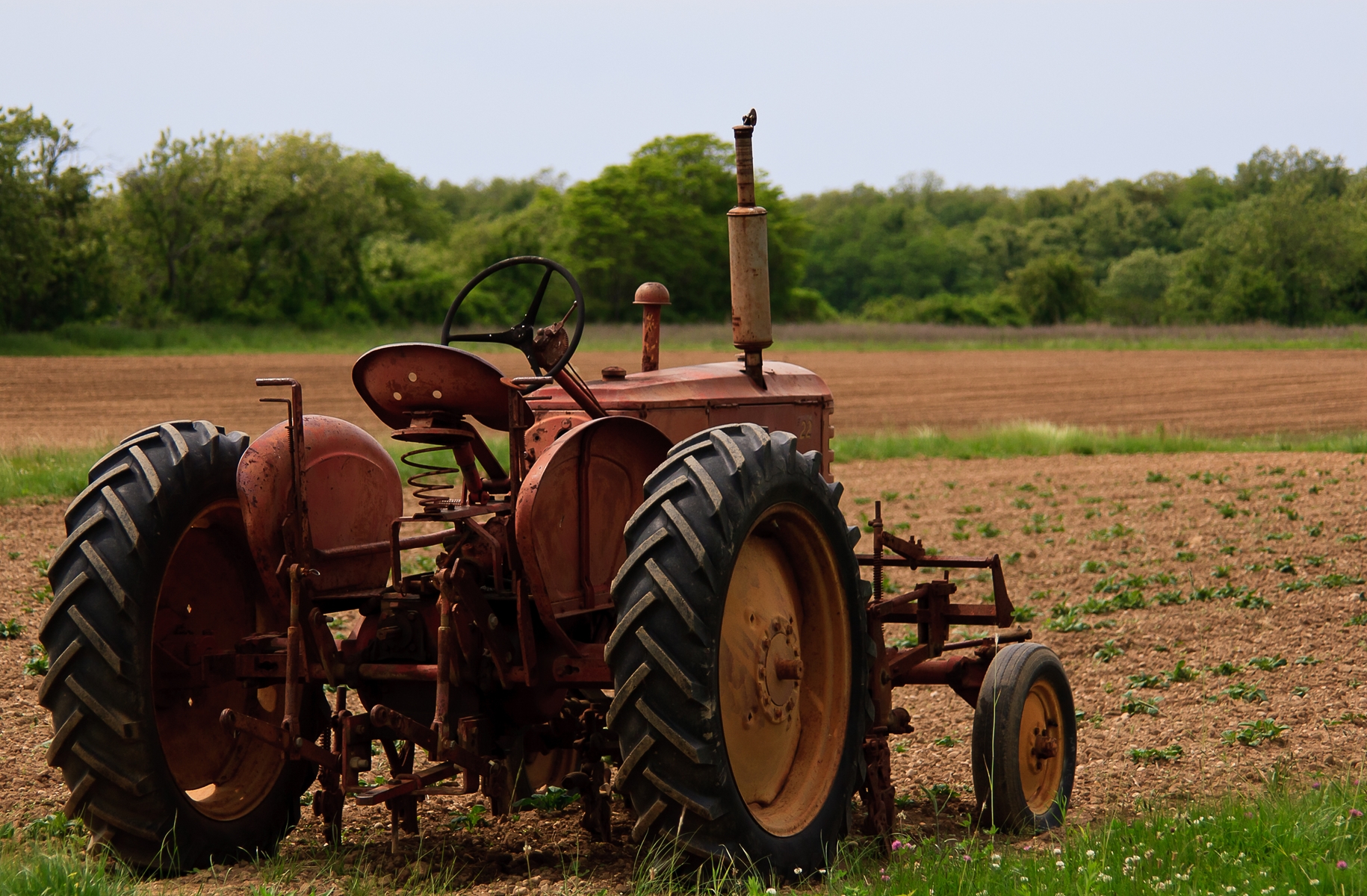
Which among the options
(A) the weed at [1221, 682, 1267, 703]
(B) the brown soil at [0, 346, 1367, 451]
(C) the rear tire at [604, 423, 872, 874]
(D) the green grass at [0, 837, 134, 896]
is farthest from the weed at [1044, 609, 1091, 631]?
(B) the brown soil at [0, 346, 1367, 451]

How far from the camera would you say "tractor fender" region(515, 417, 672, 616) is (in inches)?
149

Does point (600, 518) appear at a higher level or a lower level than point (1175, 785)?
higher

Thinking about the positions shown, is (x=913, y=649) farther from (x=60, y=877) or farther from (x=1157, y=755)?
(x=60, y=877)

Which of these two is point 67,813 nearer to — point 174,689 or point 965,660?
point 174,689

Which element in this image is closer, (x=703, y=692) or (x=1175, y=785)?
(x=703, y=692)

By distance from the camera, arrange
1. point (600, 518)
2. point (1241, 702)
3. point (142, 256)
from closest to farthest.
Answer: point (600, 518) → point (1241, 702) → point (142, 256)

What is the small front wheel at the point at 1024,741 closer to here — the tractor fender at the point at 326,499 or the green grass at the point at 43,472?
the tractor fender at the point at 326,499

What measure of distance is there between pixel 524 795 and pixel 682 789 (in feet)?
3.22

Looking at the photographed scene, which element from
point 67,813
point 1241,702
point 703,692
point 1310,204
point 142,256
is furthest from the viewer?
point 1310,204

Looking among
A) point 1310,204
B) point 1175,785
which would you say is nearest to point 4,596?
point 1175,785

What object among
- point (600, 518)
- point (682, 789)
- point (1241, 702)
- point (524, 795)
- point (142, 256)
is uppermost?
point (142, 256)

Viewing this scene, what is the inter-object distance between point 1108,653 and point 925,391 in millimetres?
25539

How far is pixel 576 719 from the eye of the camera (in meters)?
→ 4.22

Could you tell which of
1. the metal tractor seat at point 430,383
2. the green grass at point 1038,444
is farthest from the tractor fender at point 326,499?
the green grass at point 1038,444
